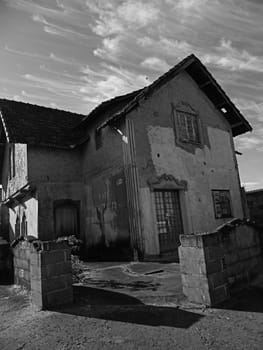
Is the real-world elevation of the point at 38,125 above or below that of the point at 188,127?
above

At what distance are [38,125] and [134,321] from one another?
1091cm

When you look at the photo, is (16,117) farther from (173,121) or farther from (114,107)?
(173,121)

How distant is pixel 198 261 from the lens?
437cm

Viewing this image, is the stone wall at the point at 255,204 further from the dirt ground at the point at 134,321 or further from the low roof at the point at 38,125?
the low roof at the point at 38,125

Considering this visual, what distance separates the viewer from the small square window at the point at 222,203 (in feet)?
39.3

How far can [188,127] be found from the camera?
12.2 meters

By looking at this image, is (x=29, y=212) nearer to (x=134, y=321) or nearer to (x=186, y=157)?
(x=186, y=157)

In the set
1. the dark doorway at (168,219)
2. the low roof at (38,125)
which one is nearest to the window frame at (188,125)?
the dark doorway at (168,219)

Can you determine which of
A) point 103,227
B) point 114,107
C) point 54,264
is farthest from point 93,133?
point 54,264

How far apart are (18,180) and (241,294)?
11404 millimetres

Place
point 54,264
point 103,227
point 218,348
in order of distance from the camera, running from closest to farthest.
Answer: point 218,348 → point 54,264 → point 103,227

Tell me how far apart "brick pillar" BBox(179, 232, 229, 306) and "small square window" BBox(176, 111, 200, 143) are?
7556 millimetres

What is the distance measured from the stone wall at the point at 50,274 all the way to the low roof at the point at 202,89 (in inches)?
247

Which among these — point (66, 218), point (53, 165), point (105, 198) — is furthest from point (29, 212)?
point (105, 198)
